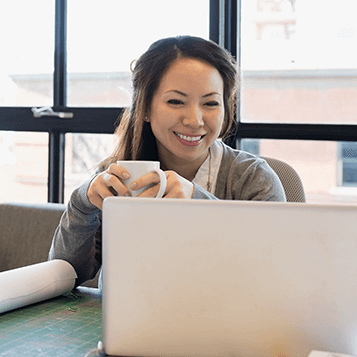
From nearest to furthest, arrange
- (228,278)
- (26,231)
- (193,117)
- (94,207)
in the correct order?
1. (228,278)
2. (94,207)
3. (193,117)
4. (26,231)

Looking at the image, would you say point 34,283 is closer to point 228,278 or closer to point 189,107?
point 228,278

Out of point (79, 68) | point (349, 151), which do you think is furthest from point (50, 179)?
point (349, 151)

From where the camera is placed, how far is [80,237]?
52.9 inches

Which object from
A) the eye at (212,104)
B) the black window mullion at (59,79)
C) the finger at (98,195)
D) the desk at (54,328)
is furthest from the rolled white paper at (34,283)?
the black window mullion at (59,79)

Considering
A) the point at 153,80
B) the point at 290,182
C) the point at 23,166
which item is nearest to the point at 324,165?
the point at 290,182

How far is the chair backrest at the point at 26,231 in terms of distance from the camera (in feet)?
6.42

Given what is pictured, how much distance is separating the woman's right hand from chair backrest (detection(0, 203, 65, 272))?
82cm

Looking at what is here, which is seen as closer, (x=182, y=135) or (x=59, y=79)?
(x=182, y=135)

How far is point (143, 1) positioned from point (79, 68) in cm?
50

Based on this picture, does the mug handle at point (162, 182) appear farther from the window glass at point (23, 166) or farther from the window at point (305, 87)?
the window glass at point (23, 166)

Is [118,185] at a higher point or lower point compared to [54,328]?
higher

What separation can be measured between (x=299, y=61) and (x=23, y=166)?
1.66 metres

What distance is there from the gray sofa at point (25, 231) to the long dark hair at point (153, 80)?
53cm

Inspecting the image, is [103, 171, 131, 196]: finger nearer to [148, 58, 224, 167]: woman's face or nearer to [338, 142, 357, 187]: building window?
[148, 58, 224, 167]: woman's face
